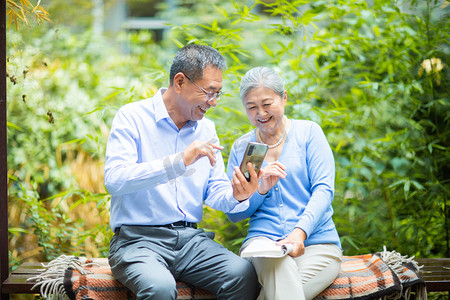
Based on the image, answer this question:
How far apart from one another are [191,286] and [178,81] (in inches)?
39.9

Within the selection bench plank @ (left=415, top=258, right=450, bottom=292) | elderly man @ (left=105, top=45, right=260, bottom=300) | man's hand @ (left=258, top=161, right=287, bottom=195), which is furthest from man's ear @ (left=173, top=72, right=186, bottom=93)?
bench plank @ (left=415, top=258, right=450, bottom=292)

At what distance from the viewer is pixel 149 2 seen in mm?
7289

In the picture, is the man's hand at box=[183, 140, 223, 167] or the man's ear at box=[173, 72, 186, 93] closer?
the man's hand at box=[183, 140, 223, 167]

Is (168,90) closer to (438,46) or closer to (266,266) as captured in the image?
(266,266)

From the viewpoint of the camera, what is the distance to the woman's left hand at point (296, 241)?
246 cm

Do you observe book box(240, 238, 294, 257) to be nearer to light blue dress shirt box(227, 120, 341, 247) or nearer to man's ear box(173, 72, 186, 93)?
light blue dress shirt box(227, 120, 341, 247)

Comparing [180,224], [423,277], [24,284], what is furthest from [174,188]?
[423,277]

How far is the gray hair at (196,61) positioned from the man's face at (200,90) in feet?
0.08

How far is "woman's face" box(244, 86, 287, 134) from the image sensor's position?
8.66ft

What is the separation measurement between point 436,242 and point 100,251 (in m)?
2.33

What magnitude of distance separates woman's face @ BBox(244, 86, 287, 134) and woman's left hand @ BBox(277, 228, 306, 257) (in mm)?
560

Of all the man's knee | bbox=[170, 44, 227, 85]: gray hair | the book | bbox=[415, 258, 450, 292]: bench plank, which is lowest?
bbox=[415, 258, 450, 292]: bench plank

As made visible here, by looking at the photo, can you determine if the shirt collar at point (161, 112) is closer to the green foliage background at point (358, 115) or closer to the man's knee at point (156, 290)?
the green foliage background at point (358, 115)

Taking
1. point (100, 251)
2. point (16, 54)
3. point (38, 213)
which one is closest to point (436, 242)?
point (100, 251)
